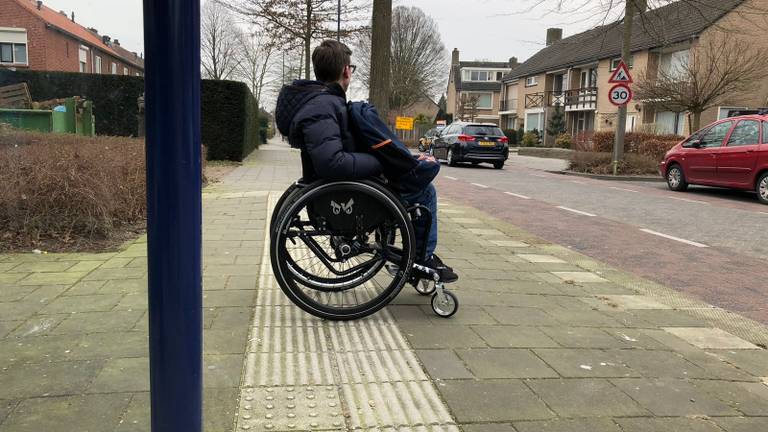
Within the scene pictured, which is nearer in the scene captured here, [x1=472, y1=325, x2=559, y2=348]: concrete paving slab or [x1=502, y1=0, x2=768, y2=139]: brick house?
[x1=472, y1=325, x2=559, y2=348]: concrete paving slab

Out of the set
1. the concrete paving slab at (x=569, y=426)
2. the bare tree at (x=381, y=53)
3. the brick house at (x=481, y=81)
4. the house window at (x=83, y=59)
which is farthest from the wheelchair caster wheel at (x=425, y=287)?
the brick house at (x=481, y=81)

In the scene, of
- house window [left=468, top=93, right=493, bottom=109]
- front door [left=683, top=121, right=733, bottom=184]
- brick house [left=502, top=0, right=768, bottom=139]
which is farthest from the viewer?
house window [left=468, top=93, right=493, bottom=109]

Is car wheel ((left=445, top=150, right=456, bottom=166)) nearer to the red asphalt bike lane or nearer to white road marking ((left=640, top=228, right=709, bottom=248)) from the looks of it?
the red asphalt bike lane

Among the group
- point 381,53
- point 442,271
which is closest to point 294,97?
point 442,271

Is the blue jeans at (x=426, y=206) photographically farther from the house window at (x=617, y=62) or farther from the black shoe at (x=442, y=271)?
the house window at (x=617, y=62)

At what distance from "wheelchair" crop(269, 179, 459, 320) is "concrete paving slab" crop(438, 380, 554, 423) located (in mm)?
954

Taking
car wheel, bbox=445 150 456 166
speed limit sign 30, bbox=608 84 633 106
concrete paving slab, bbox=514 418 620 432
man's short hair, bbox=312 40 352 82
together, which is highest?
speed limit sign 30, bbox=608 84 633 106

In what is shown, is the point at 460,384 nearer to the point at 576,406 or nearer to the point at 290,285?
the point at 576,406

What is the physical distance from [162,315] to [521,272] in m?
3.96

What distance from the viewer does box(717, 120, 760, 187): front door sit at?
12.0m

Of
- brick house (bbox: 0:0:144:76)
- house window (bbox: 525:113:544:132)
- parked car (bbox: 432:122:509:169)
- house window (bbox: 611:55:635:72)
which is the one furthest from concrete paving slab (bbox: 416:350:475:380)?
house window (bbox: 525:113:544:132)

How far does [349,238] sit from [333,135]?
0.65 metres

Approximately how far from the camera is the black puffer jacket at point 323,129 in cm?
324

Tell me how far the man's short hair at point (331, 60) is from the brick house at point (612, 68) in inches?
593
